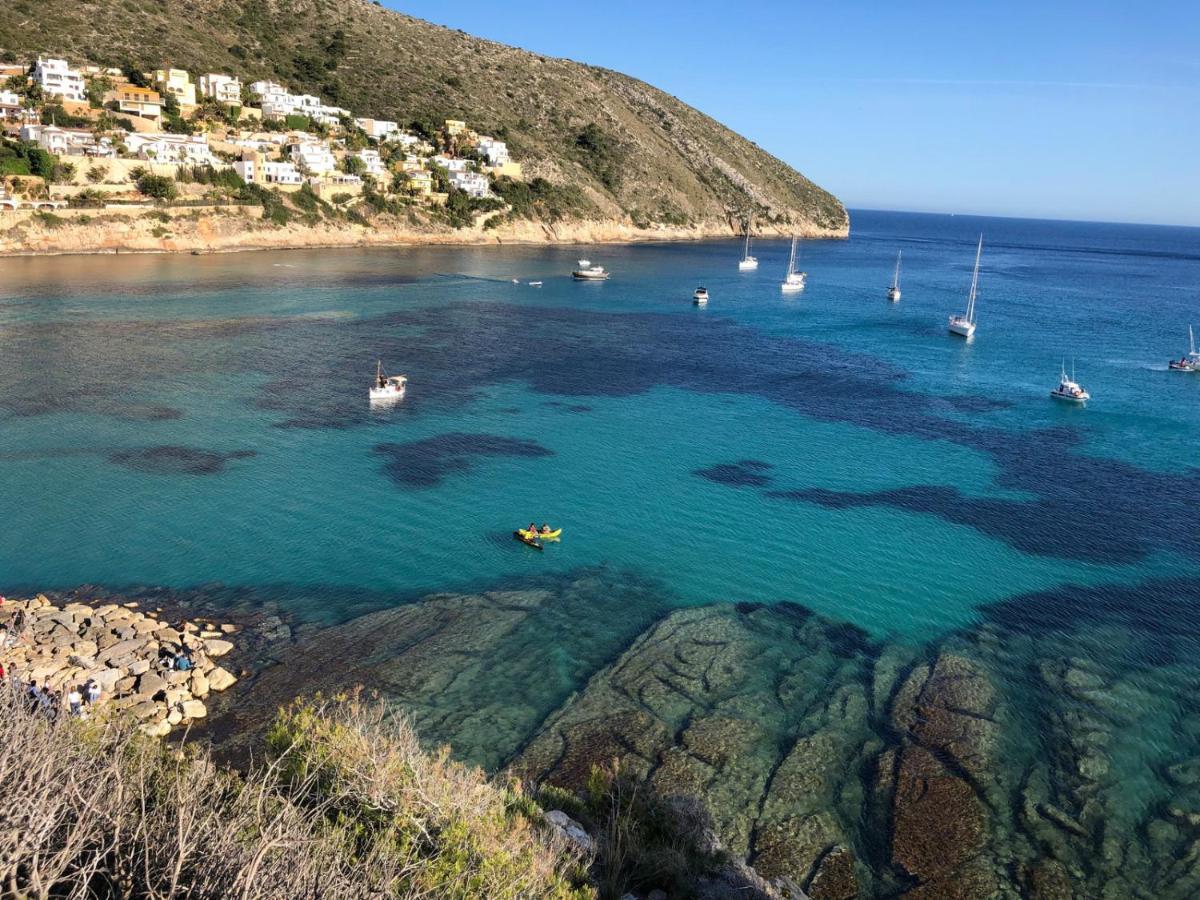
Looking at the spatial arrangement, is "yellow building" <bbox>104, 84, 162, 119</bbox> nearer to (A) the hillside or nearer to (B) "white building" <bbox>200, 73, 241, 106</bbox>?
(B) "white building" <bbox>200, 73, 241, 106</bbox>

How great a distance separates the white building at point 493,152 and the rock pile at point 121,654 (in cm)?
12268

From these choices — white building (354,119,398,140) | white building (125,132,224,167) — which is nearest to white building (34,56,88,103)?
white building (125,132,224,167)

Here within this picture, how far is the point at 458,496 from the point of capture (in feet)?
112

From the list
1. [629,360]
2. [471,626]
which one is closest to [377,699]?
[471,626]

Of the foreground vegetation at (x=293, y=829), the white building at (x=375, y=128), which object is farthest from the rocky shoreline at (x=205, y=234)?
the foreground vegetation at (x=293, y=829)

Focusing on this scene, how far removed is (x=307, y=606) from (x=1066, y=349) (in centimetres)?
6934

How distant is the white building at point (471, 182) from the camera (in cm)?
12712

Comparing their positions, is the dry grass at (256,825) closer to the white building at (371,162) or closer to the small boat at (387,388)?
the small boat at (387,388)

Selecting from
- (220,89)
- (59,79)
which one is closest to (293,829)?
(59,79)

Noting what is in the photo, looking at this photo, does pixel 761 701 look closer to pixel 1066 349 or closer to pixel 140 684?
pixel 140 684

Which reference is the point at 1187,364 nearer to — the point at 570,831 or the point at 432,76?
the point at 570,831

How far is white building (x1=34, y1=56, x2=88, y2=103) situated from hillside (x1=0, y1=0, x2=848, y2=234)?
1046 centimetres

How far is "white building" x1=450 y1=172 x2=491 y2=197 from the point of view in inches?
5005

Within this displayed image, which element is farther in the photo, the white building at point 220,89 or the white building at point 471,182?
the white building at point 471,182
